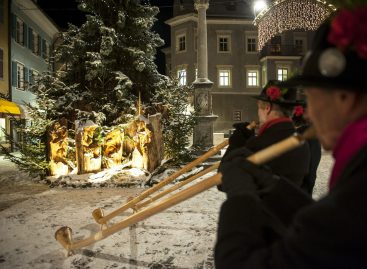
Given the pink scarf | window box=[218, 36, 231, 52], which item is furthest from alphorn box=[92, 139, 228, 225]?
window box=[218, 36, 231, 52]

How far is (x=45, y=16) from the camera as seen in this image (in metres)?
28.0

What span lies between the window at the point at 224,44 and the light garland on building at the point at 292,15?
93.2ft

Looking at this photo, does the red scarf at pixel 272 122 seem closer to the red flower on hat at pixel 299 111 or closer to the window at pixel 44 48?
the red flower on hat at pixel 299 111

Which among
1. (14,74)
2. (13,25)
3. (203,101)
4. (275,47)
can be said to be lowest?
(203,101)

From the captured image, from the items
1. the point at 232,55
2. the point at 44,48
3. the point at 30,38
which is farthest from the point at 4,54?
the point at 232,55

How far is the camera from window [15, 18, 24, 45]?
2392 centimetres

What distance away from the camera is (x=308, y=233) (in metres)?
1.03

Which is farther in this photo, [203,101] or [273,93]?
[203,101]

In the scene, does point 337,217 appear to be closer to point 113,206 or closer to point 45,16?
point 113,206

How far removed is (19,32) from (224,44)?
19251 millimetres

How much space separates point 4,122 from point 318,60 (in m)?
24.5

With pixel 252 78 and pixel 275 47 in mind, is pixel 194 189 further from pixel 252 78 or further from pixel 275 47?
pixel 275 47

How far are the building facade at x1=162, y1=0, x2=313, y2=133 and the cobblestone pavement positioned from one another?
26164 millimetres

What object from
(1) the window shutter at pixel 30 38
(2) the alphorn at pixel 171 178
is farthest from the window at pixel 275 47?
(2) the alphorn at pixel 171 178
